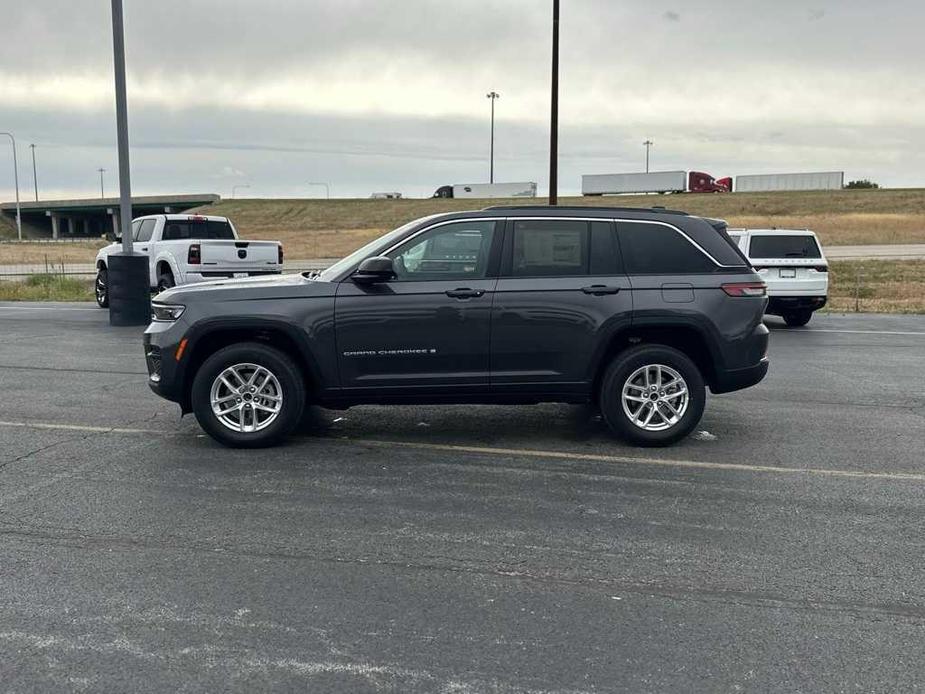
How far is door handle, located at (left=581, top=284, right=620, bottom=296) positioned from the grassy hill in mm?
40939

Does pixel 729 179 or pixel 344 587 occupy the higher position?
pixel 729 179

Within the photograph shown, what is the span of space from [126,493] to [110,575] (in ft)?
4.59

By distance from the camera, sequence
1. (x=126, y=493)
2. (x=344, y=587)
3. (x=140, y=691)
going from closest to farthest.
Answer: (x=140, y=691) → (x=344, y=587) → (x=126, y=493)

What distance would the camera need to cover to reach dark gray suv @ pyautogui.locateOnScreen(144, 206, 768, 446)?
21.6 ft

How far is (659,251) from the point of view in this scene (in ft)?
22.5

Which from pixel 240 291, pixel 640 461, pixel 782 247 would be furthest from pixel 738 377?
pixel 782 247

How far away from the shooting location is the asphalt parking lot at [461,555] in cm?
347

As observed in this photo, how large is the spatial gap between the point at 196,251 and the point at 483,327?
11249mm

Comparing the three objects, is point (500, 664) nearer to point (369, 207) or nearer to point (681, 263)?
point (681, 263)

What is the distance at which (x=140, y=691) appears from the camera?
3.26m

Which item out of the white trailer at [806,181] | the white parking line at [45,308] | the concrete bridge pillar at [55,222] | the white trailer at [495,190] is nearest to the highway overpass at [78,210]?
the concrete bridge pillar at [55,222]

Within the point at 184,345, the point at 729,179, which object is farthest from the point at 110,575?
the point at 729,179

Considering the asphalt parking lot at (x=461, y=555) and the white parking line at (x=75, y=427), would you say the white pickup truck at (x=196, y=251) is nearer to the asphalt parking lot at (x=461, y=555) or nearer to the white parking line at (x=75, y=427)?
the asphalt parking lot at (x=461, y=555)

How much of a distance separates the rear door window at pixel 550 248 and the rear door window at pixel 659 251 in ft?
1.16
